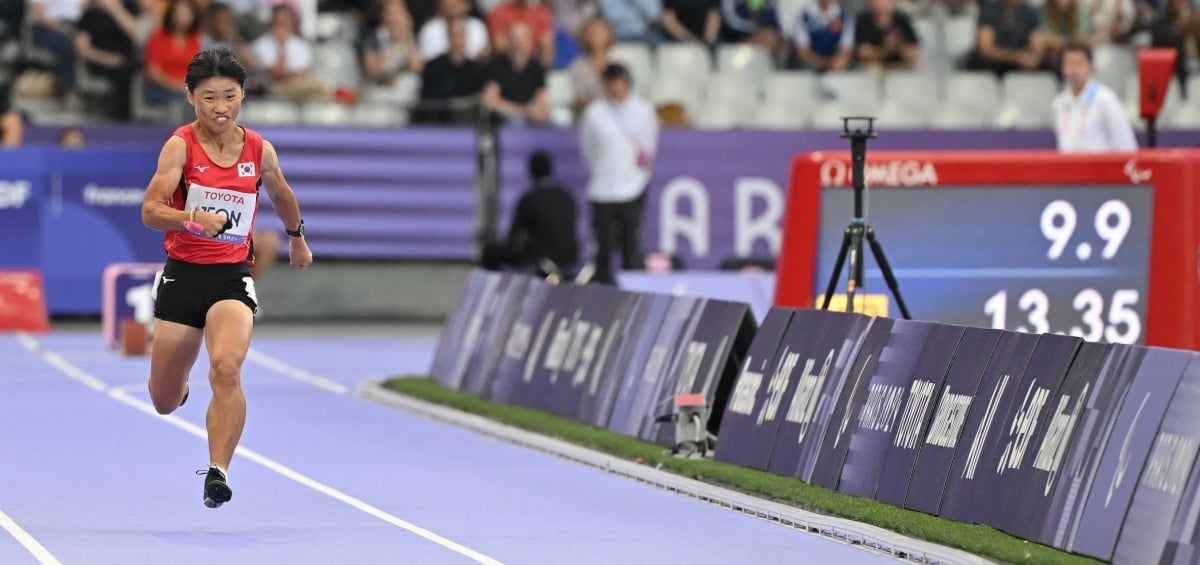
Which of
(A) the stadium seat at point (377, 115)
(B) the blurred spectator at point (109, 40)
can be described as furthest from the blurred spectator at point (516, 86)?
(B) the blurred spectator at point (109, 40)

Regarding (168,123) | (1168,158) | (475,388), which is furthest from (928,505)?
(168,123)

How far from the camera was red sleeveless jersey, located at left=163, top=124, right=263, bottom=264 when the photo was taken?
947 centimetres

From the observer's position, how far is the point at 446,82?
2267 cm

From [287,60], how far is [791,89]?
18.1 ft

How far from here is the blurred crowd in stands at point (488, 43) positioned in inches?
871

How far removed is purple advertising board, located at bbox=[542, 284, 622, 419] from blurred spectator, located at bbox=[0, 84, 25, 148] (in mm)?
9012

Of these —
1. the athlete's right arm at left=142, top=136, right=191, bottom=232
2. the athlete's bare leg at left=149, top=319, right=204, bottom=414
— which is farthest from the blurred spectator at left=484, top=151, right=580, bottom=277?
the athlete's right arm at left=142, top=136, right=191, bottom=232

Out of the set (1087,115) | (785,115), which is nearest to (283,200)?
(1087,115)

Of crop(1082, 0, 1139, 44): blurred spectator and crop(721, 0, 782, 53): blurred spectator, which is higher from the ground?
crop(1082, 0, 1139, 44): blurred spectator

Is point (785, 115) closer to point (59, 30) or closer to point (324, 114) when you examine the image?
point (324, 114)

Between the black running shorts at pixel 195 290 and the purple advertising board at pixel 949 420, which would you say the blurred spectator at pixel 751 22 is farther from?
the black running shorts at pixel 195 290

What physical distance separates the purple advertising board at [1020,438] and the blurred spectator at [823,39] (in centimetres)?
1522

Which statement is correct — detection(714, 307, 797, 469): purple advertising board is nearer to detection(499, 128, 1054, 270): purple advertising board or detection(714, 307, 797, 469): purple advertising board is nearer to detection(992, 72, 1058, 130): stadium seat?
detection(499, 128, 1054, 270): purple advertising board

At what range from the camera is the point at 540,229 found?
70.9ft
